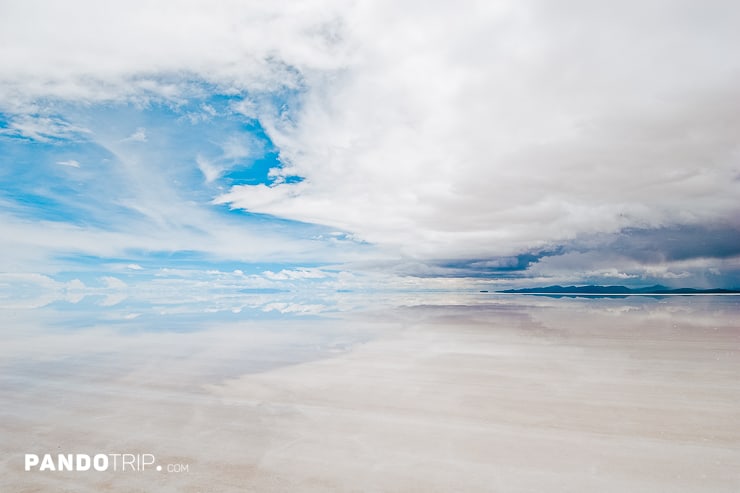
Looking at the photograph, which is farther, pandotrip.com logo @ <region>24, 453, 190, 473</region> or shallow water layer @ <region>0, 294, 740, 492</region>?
pandotrip.com logo @ <region>24, 453, 190, 473</region>

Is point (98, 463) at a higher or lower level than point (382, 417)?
higher

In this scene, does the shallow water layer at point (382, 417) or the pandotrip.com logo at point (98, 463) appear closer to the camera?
the shallow water layer at point (382, 417)

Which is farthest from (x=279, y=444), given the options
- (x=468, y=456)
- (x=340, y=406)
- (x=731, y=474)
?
(x=731, y=474)

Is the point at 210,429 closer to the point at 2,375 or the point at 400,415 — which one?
the point at 400,415

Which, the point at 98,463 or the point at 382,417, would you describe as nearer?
the point at 98,463
